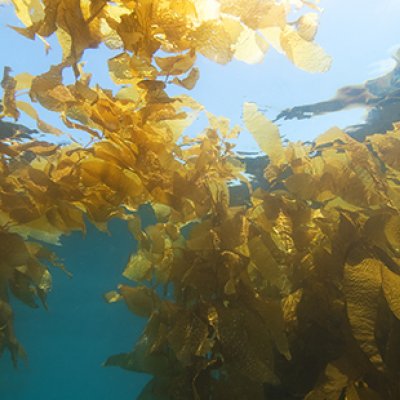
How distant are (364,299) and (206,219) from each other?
2.28 ft

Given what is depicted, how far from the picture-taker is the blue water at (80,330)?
15.8 m

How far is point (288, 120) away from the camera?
7.56 metres

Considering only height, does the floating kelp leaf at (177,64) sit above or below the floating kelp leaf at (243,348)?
above

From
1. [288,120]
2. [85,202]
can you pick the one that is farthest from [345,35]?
[85,202]

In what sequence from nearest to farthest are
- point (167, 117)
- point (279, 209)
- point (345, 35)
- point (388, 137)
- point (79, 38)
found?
1. point (79, 38)
2. point (167, 117)
3. point (279, 209)
4. point (388, 137)
5. point (345, 35)

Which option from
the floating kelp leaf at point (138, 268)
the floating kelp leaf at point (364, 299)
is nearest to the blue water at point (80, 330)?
the floating kelp leaf at point (138, 268)

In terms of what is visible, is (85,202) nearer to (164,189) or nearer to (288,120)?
(164,189)

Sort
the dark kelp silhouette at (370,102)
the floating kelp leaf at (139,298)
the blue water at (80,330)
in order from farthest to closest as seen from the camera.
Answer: the blue water at (80,330) → the dark kelp silhouette at (370,102) → the floating kelp leaf at (139,298)

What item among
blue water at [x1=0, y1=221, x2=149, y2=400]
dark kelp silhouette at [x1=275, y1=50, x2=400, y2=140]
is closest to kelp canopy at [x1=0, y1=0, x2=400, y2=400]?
blue water at [x1=0, y1=221, x2=149, y2=400]

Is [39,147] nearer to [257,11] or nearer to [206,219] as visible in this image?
[206,219]

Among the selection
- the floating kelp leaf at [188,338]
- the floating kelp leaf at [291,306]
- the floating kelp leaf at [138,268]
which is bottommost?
the floating kelp leaf at [291,306]

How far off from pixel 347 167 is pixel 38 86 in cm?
137

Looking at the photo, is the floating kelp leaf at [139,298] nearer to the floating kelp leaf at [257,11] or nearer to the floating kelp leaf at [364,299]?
the floating kelp leaf at [364,299]

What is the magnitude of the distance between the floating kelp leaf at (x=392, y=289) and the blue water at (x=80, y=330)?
3.70 feet
